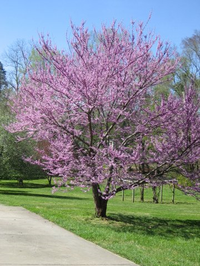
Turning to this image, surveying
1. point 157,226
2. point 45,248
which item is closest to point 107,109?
point 157,226

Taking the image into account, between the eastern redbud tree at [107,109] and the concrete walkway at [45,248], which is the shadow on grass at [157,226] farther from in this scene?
the concrete walkway at [45,248]

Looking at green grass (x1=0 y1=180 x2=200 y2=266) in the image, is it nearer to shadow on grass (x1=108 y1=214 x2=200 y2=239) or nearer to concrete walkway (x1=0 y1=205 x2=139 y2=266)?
Result: shadow on grass (x1=108 y1=214 x2=200 y2=239)

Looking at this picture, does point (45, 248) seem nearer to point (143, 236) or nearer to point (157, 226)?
point (143, 236)

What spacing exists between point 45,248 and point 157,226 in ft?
17.6

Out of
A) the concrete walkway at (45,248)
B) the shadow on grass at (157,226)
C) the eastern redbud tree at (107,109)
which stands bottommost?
the concrete walkway at (45,248)

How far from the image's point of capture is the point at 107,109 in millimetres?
12227

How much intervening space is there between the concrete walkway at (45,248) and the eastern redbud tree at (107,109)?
224cm

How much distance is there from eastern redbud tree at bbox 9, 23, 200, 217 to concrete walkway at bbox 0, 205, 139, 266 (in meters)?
2.24

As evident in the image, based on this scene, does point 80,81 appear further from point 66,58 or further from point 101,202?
point 101,202

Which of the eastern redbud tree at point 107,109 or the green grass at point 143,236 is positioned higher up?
the eastern redbud tree at point 107,109

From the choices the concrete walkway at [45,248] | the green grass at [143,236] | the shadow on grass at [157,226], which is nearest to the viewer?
the concrete walkway at [45,248]

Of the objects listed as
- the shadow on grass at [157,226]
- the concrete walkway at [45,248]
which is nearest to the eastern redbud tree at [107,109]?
the shadow on grass at [157,226]

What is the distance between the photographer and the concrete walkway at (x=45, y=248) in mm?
6238

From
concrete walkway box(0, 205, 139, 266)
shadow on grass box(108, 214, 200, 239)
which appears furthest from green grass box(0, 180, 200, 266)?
concrete walkway box(0, 205, 139, 266)
